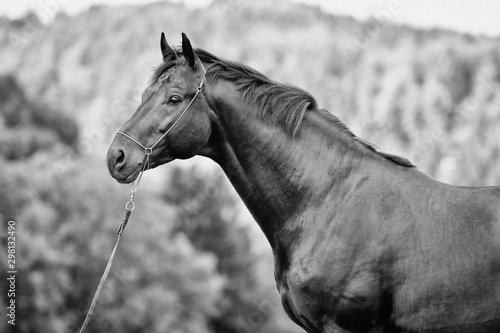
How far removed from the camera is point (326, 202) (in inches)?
221

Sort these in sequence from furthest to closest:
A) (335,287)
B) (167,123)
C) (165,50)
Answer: (165,50), (167,123), (335,287)

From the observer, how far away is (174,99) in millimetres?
5797

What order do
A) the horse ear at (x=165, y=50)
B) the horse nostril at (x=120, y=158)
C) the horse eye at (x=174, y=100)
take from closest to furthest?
the horse nostril at (x=120, y=158) → the horse eye at (x=174, y=100) → the horse ear at (x=165, y=50)

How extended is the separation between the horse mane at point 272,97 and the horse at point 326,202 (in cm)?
1

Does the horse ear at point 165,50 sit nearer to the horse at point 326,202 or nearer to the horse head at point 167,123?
the horse at point 326,202

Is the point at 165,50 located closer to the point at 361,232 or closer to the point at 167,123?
the point at 167,123

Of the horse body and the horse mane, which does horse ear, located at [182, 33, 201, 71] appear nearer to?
the horse mane

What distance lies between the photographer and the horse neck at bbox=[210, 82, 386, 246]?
18.8 ft

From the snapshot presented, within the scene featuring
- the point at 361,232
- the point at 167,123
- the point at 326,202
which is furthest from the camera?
the point at 167,123

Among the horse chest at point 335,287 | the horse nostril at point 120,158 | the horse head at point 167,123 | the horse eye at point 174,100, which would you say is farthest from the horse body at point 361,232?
the horse nostril at point 120,158

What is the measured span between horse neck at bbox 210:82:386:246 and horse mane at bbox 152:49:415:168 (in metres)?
0.07

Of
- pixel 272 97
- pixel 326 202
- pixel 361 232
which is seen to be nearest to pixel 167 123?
pixel 272 97

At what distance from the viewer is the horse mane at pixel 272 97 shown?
19.2 ft

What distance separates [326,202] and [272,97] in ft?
3.75
